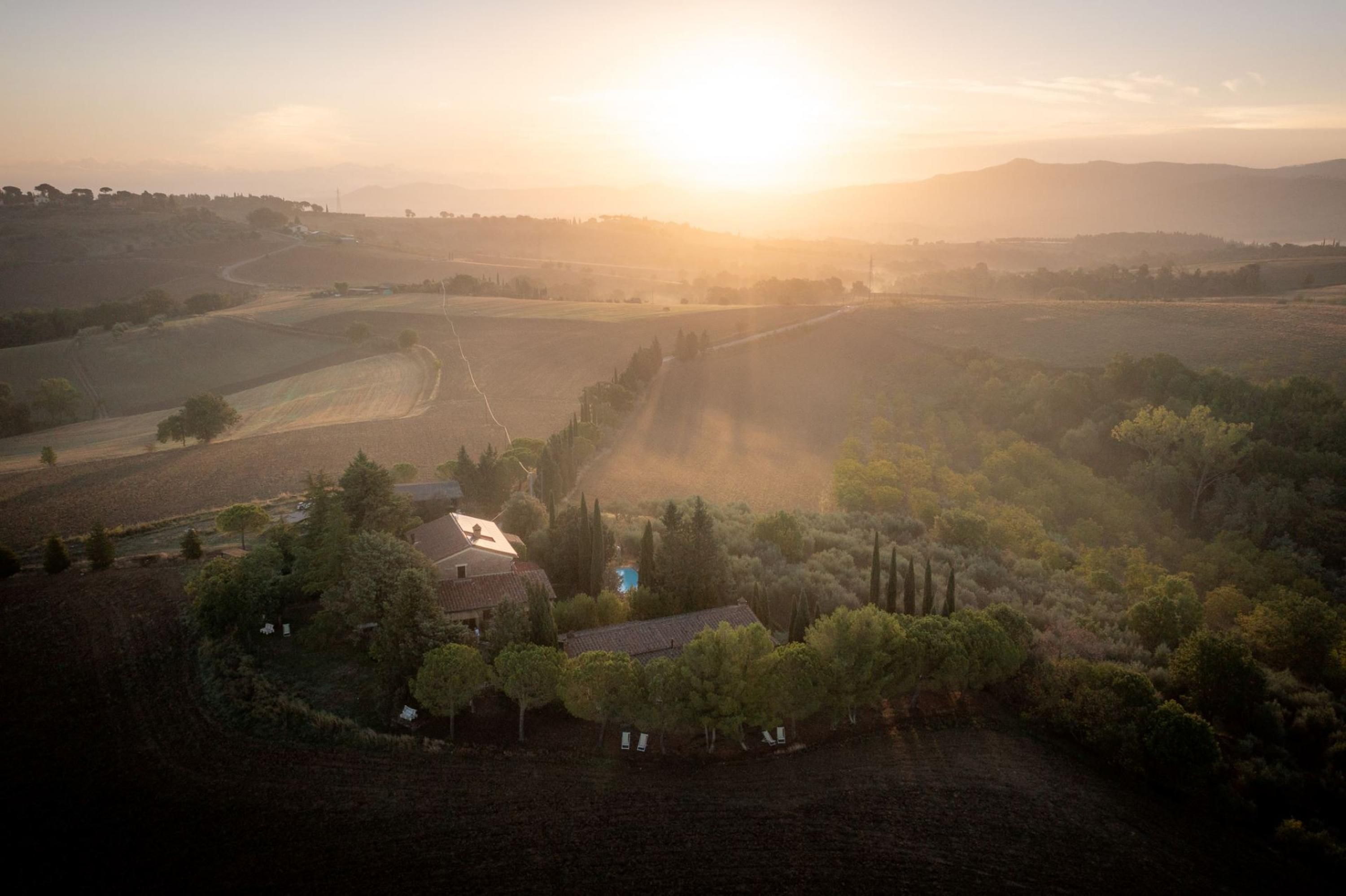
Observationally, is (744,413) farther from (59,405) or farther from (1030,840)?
(59,405)

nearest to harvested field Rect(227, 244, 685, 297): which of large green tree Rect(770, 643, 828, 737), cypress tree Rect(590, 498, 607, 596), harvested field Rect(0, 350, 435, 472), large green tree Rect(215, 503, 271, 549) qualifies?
harvested field Rect(0, 350, 435, 472)

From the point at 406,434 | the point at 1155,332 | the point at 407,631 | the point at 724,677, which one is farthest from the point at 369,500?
the point at 1155,332

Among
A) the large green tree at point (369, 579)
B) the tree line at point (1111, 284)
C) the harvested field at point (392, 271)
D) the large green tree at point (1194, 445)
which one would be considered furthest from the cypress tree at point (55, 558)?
the tree line at point (1111, 284)

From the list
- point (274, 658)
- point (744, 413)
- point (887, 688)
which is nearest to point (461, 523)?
point (274, 658)

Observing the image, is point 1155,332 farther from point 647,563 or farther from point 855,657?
point 855,657

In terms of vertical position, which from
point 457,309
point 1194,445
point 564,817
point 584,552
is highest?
point 457,309
